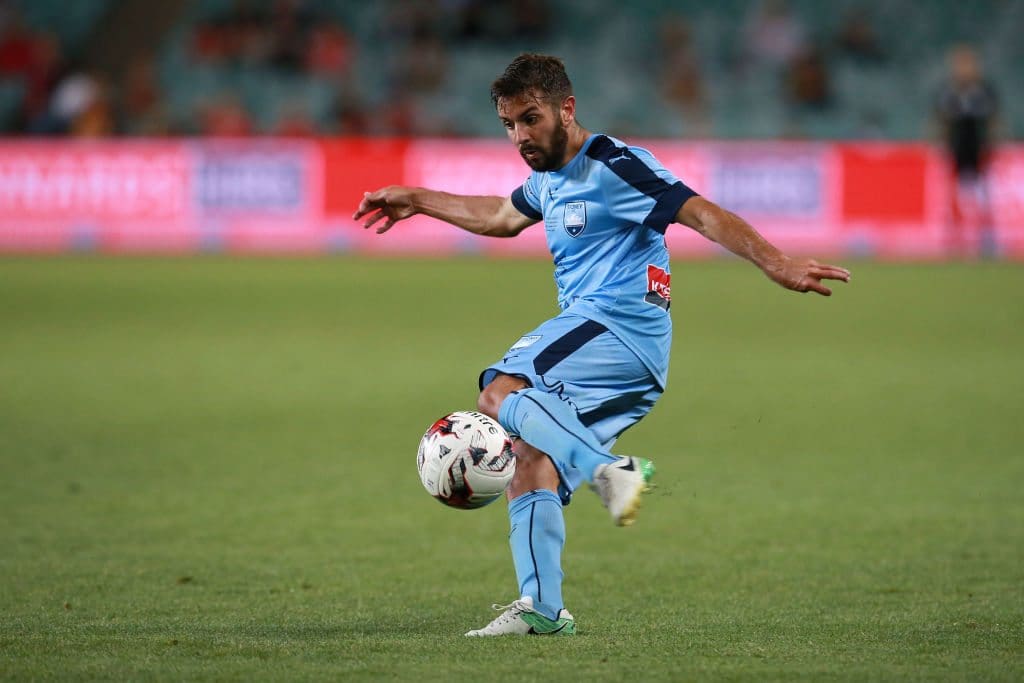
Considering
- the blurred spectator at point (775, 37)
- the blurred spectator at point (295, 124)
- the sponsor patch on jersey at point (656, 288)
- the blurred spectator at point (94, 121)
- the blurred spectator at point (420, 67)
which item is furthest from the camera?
the blurred spectator at point (775, 37)

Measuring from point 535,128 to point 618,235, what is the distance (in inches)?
19.0

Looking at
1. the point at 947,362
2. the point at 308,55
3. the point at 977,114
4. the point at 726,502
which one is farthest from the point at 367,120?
the point at 726,502

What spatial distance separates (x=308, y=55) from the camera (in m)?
28.5

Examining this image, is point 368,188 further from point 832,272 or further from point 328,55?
point 832,272

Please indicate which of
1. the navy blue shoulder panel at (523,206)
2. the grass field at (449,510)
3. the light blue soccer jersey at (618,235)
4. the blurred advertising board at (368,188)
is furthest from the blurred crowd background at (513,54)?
the light blue soccer jersey at (618,235)

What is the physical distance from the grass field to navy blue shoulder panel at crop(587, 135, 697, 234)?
4.71 ft

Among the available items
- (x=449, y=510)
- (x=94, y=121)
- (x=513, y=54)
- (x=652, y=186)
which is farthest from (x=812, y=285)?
(x=513, y=54)

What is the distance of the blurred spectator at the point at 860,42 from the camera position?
94.7ft

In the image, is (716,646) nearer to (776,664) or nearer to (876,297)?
(776,664)

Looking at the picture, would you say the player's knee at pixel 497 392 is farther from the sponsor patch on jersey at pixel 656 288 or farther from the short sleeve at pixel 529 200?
the short sleeve at pixel 529 200

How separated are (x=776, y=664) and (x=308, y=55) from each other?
24.6 meters

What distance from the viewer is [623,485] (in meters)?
5.09

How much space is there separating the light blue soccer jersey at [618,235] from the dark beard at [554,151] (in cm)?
5

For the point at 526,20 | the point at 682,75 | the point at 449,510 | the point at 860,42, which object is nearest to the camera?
the point at 449,510
